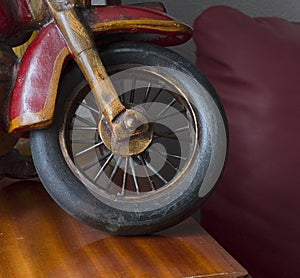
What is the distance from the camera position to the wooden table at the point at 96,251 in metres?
0.61

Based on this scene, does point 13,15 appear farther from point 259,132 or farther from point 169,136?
point 259,132

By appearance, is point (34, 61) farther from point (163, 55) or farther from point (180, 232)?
point (180, 232)

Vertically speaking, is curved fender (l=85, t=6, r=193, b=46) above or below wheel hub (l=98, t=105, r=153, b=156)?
above

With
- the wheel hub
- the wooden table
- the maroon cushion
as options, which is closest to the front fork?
the wheel hub

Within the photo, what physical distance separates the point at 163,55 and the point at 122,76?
54mm

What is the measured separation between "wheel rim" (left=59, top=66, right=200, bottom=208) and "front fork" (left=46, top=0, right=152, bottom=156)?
0.09 feet

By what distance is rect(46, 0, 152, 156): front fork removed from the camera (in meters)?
0.65

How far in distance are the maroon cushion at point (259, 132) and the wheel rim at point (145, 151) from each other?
22 cm

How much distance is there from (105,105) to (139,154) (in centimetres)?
7

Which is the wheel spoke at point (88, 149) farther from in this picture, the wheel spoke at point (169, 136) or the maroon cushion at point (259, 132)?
the maroon cushion at point (259, 132)

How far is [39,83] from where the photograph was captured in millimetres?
646

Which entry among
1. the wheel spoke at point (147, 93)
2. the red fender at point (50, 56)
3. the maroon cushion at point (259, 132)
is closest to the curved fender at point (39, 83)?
the red fender at point (50, 56)

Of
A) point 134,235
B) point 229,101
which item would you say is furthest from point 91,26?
point 229,101

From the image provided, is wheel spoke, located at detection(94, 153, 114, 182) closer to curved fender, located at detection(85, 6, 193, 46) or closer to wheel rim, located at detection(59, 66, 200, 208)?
wheel rim, located at detection(59, 66, 200, 208)
